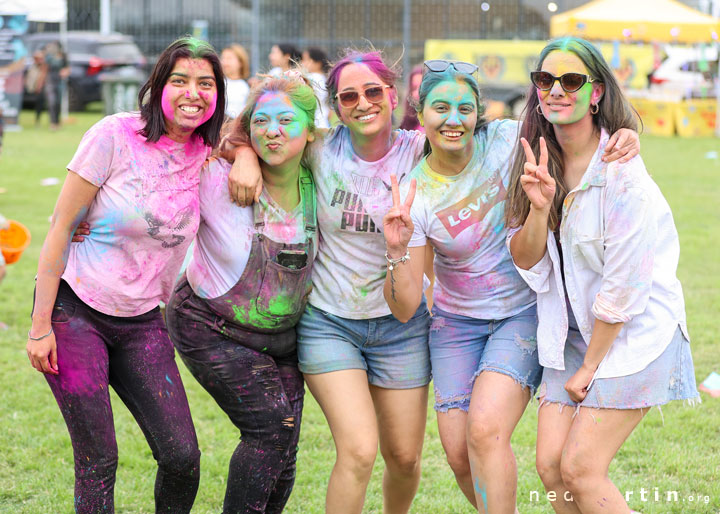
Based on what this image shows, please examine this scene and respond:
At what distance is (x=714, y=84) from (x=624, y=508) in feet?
60.2

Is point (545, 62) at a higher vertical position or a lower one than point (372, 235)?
higher

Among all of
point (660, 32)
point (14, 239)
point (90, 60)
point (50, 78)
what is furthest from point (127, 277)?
point (90, 60)

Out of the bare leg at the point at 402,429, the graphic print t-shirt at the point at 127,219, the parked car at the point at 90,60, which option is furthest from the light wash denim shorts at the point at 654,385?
the parked car at the point at 90,60

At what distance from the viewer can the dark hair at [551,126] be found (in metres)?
3.14

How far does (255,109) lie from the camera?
11.5ft

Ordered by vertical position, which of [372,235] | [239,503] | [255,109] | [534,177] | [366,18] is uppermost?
[366,18]

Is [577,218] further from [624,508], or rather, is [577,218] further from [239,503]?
[239,503]

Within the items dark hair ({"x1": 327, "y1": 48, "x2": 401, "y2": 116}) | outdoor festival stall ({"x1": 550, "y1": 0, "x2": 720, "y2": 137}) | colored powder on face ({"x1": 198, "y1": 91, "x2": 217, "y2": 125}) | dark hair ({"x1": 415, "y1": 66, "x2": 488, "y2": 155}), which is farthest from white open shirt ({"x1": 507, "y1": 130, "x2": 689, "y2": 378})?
outdoor festival stall ({"x1": 550, "y1": 0, "x2": 720, "y2": 137})

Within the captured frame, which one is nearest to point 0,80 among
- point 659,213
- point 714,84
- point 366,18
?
point 366,18

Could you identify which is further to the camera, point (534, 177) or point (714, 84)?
point (714, 84)

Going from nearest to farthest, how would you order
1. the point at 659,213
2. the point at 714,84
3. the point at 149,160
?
the point at 659,213, the point at 149,160, the point at 714,84

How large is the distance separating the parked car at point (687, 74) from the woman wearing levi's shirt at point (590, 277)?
1754 centimetres

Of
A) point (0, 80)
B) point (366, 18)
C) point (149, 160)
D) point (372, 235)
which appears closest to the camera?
point (149, 160)

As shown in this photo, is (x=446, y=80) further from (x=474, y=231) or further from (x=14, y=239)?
(x=14, y=239)
